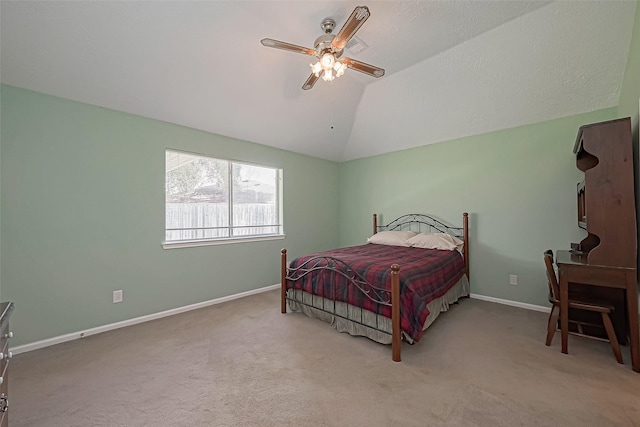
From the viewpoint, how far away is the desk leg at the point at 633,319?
196 cm

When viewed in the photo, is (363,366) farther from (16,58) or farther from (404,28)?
(16,58)

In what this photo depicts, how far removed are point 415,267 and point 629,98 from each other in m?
2.57

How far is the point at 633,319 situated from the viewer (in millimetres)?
1984

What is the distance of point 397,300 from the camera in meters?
2.25

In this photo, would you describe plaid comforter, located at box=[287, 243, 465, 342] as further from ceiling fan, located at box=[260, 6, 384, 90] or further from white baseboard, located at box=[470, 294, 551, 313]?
ceiling fan, located at box=[260, 6, 384, 90]

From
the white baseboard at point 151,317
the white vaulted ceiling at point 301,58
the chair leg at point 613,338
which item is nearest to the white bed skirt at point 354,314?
the white baseboard at point 151,317

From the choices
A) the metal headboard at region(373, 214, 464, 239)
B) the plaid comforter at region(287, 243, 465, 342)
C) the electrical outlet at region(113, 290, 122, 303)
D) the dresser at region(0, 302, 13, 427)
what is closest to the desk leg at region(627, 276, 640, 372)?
the plaid comforter at region(287, 243, 465, 342)

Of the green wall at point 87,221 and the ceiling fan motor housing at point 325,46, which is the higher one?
the ceiling fan motor housing at point 325,46

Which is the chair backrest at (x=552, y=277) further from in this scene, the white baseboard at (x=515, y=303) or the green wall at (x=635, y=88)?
the white baseboard at (x=515, y=303)

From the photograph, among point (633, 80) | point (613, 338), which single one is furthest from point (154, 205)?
point (633, 80)

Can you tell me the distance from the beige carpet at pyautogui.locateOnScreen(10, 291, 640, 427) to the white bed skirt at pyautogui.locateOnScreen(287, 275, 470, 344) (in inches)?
4.5

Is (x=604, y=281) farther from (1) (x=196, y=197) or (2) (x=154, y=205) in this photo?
(2) (x=154, y=205)

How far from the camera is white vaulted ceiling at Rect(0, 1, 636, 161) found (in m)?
2.24

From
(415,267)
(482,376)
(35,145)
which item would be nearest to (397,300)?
(415,267)
